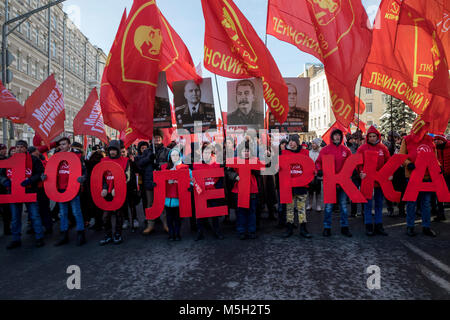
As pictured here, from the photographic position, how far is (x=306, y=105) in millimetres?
7992

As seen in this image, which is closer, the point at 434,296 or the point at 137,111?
the point at 434,296

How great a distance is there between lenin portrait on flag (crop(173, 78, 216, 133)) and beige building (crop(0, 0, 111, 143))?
69.2ft

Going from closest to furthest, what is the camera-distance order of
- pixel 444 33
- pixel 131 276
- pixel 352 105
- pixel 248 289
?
pixel 248 289, pixel 131 276, pixel 352 105, pixel 444 33

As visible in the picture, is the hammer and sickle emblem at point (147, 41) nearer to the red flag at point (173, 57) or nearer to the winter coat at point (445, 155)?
the red flag at point (173, 57)

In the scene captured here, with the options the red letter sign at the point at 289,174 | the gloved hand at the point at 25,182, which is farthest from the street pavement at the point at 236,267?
the gloved hand at the point at 25,182

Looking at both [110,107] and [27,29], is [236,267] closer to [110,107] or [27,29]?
[110,107]

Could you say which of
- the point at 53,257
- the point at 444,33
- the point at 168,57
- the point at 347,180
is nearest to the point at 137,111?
the point at 168,57

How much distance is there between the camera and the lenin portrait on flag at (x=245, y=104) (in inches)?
278

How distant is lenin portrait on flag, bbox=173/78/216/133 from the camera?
Answer: 733cm

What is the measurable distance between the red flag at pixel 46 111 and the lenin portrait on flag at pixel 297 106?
18.4ft
